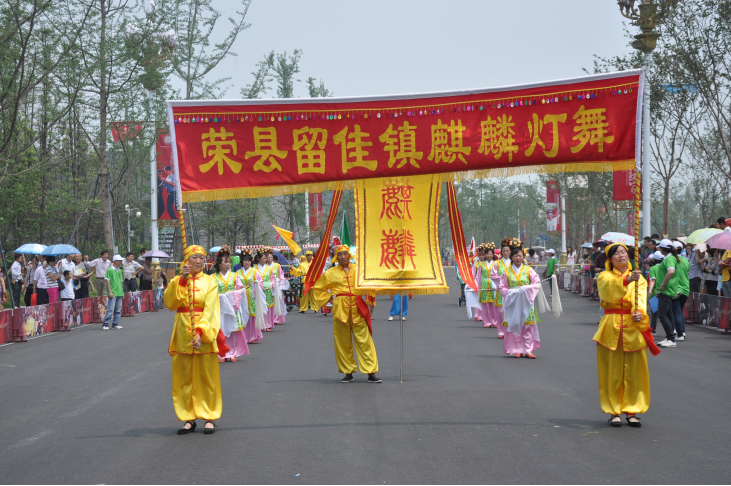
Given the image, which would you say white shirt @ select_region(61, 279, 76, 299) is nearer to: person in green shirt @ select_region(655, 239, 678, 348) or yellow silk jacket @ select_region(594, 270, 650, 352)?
person in green shirt @ select_region(655, 239, 678, 348)

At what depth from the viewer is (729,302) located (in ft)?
47.3

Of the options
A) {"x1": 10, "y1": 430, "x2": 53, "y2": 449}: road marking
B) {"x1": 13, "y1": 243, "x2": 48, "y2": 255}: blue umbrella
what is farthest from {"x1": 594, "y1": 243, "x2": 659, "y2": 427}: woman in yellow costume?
{"x1": 13, "y1": 243, "x2": 48, "y2": 255}: blue umbrella

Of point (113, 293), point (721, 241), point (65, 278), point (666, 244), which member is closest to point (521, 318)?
point (666, 244)

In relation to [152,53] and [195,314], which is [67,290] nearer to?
[152,53]

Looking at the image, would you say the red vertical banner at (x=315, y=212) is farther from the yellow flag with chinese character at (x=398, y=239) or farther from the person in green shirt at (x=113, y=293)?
the yellow flag with chinese character at (x=398, y=239)

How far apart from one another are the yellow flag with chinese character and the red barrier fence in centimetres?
926

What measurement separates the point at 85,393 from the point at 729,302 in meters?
11.5

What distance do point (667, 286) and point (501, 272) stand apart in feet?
9.09

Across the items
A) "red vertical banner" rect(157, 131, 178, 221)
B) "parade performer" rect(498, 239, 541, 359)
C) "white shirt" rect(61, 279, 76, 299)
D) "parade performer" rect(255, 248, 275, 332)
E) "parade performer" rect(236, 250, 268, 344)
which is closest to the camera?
"parade performer" rect(498, 239, 541, 359)

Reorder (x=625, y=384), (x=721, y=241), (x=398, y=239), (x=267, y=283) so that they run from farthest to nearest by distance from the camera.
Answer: (x=267, y=283) < (x=721, y=241) < (x=398, y=239) < (x=625, y=384)

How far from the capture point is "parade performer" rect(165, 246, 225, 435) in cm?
685

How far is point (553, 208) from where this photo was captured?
4581cm

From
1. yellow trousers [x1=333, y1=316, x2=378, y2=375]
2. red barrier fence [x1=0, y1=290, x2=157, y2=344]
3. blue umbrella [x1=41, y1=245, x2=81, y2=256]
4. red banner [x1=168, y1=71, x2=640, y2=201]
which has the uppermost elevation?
red banner [x1=168, y1=71, x2=640, y2=201]

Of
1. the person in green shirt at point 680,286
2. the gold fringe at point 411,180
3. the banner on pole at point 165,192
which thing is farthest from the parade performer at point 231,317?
the banner on pole at point 165,192
